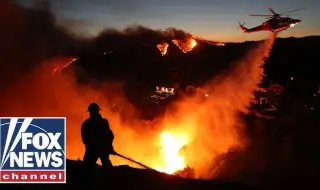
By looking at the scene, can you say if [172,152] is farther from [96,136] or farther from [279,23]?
[96,136]

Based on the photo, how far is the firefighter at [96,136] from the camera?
9.16 m

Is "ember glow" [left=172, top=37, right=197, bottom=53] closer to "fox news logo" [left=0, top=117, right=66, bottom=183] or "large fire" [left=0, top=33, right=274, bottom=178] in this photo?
"large fire" [left=0, top=33, right=274, bottom=178]

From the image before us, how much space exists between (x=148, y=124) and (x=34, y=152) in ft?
47.3

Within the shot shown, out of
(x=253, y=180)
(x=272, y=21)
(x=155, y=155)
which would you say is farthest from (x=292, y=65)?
(x=253, y=180)

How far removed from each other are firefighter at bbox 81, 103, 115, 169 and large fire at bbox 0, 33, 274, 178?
8166 mm

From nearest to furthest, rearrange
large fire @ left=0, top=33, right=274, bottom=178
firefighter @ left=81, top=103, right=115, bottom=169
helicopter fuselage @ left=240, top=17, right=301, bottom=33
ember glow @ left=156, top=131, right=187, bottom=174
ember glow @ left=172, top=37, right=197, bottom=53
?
firefighter @ left=81, top=103, right=115, bottom=169
ember glow @ left=156, top=131, right=187, bottom=174
large fire @ left=0, top=33, right=274, bottom=178
ember glow @ left=172, top=37, right=197, bottom=53
helicopter fuselage @ left=240, top=17, right=301, bottom=33

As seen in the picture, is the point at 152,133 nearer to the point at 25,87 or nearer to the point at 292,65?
the point at 25,87

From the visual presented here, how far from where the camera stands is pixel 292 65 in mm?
61594

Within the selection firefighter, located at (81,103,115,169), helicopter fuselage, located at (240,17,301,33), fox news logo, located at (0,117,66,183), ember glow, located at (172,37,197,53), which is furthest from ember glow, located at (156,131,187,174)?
fox news logo, located at (0,117,66,183)

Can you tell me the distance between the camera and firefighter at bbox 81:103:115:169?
361 inches

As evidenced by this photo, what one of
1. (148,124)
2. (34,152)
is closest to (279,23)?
(148,124)

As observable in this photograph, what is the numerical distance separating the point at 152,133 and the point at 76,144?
429 cm

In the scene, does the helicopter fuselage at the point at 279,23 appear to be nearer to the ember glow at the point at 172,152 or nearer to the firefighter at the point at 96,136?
the ember glow at the point at 172,152

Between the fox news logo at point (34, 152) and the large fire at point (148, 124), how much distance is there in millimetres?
8405
